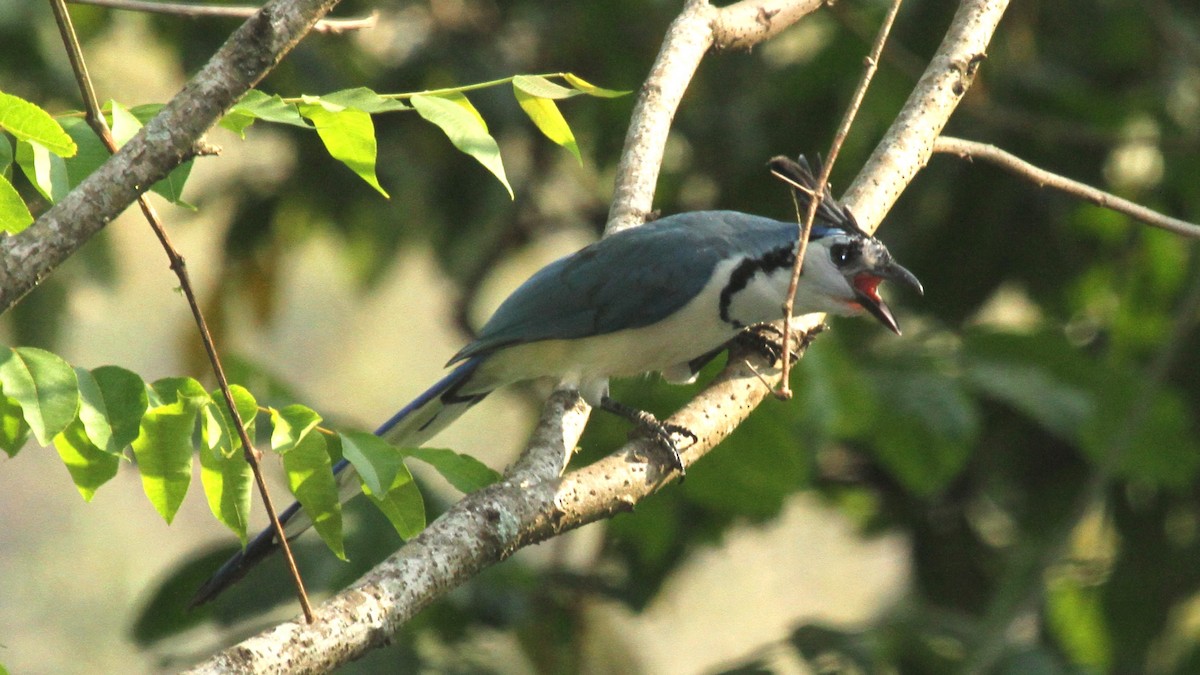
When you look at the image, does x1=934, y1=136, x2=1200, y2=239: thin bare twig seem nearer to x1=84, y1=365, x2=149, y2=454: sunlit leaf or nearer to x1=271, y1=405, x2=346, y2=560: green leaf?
x1=271, y1=405, x2=346, y2=560: green leaf

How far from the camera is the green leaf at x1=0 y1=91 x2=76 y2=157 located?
171 cm

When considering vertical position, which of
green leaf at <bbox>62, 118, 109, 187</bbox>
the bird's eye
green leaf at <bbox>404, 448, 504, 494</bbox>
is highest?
green leaf at <bbox>62, 118, 109, 187</bbox>

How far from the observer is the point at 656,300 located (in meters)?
3.07

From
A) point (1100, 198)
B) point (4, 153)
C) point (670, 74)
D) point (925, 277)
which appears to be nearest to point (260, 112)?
point (4, 153)

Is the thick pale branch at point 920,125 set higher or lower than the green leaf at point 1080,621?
higher

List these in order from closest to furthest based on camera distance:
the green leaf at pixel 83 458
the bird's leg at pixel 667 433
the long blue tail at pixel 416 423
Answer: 1. the green leaf at pixel 83 458
2. the bird's leg at pixel 667 433
3. the long blue tail at pixel 416 423

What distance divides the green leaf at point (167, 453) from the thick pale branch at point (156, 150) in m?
0.27

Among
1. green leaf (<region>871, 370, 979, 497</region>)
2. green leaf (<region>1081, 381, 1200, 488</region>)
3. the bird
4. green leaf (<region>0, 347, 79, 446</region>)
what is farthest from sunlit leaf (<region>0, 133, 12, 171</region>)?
green leaf (<region>1081, 381, 1200, 488</region>)

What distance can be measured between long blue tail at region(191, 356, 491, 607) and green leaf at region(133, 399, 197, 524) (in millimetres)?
690

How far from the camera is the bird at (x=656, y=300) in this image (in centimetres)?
290

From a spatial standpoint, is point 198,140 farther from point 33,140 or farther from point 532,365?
point 532,365

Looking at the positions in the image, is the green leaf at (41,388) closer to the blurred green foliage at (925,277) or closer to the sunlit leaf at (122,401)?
the sunlit leaf at (122,401)

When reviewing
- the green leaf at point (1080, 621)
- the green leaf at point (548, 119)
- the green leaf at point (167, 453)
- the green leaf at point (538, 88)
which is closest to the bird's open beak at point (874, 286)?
the green leaf at point (548, 119)

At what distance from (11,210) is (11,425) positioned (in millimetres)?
286
